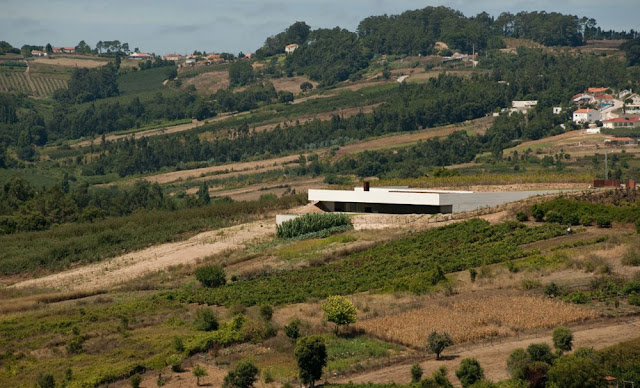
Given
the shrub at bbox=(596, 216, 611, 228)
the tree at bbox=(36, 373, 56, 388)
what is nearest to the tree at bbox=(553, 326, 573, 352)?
the tree at bbox=(36, 373, 56, 388)

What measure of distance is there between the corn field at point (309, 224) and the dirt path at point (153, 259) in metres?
1.51

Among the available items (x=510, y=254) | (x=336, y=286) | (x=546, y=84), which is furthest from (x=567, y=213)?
(x=546, y=84)

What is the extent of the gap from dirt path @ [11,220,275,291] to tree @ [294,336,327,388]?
2593 centimetres

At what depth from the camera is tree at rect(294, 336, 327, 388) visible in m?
31.8

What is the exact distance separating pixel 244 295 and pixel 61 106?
15725 cm

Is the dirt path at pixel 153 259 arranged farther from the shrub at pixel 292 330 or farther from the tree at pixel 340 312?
the tree at pixel 340 312

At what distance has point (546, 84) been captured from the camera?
153m

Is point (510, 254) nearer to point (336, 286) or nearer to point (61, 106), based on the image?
point (336, 286)

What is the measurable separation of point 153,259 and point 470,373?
3580 cm

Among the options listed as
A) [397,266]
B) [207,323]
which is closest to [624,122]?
[397,266]

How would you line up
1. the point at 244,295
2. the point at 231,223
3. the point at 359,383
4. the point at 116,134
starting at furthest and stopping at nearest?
the point at 116,134
the point at 231,223
the point at 244,295
the point at 359,383

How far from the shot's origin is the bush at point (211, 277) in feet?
169

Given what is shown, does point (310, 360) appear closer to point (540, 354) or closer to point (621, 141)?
point (540, 354)

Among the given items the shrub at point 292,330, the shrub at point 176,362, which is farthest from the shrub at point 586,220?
the shrub at point 176,362
